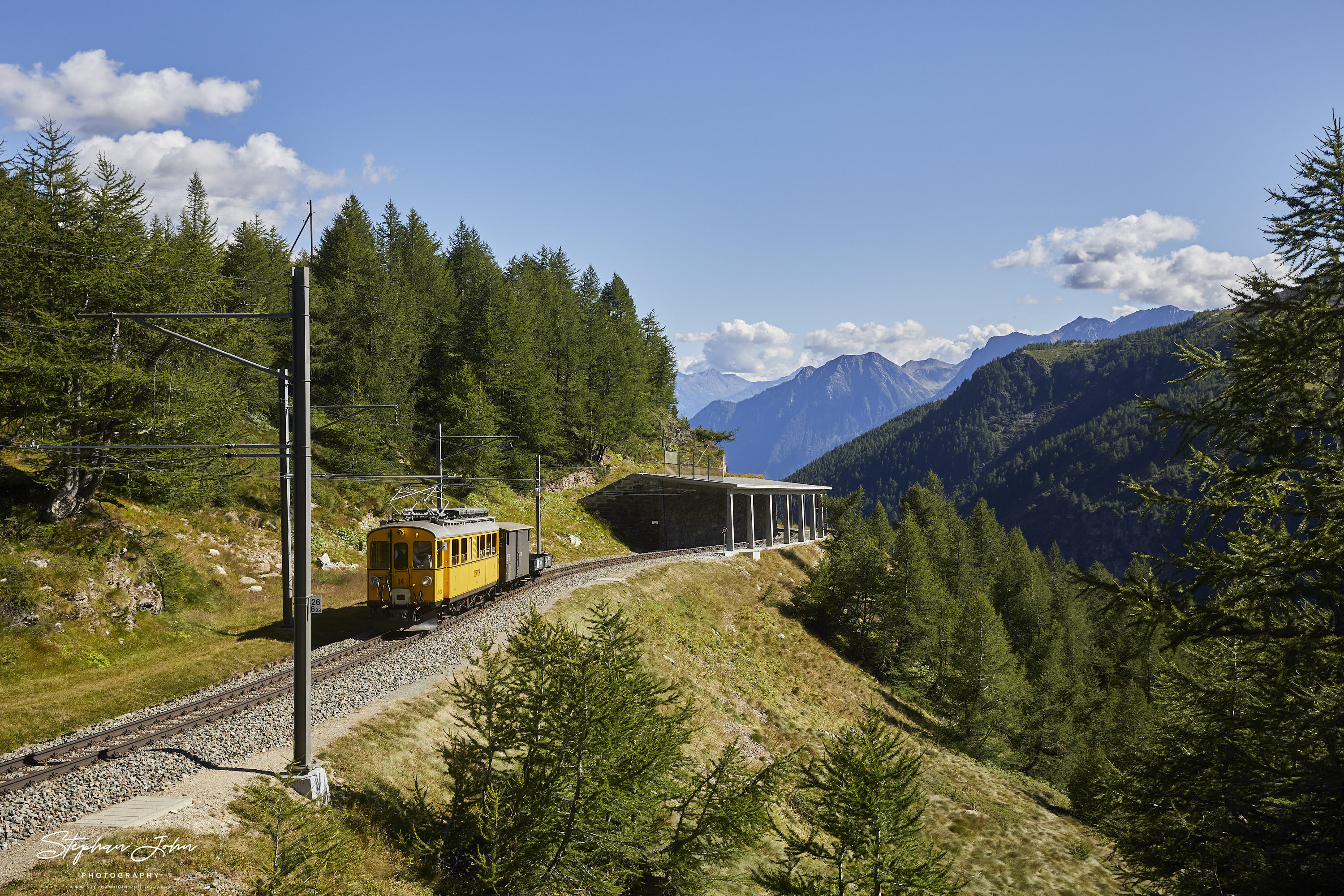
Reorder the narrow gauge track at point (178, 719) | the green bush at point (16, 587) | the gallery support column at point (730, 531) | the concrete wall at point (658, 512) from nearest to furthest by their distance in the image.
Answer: the narrow gauge track at point (178, 719), the green bush at point (16, 587), the gallery support column at point (730, 531), the concrete wall at point (658, 512)

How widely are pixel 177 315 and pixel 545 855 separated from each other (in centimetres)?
867

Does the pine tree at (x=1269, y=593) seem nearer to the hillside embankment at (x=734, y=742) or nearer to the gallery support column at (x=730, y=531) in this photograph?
the hillside embankment at (x=734, y=742)

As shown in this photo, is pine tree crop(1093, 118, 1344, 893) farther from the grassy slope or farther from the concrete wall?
the concrete wall

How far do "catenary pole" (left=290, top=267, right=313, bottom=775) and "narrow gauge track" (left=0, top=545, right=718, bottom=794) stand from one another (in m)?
2.86

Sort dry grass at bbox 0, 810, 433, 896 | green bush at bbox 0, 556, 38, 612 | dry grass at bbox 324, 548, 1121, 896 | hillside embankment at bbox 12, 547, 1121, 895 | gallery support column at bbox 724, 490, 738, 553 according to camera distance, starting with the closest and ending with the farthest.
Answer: dry grass at bbox 0, 810, 433, 896 → hillside embankment at bbox 12, 547, 1121, 895 → dry grass at bbox 324, 548, 1121, 896 → green bush at bbox 0, 556, 38, 612 → gallery support column at bbox 724, 490, 738, 553

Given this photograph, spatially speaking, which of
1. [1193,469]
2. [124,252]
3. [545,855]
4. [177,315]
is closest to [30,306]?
[124,252]

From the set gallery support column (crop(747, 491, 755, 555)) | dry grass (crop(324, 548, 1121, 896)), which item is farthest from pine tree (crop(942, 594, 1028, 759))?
gallery support column (crop(747, 491, 755, 555))

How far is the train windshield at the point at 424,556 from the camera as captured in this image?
70.7 feet

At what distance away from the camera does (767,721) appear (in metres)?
24.8

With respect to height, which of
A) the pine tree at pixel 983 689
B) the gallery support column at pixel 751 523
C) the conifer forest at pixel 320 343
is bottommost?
the pine tree at pixel 983 689

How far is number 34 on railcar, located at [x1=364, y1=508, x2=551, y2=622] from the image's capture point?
2158cm

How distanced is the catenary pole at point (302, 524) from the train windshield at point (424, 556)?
11.3 m

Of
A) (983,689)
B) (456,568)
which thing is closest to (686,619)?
(456,568)

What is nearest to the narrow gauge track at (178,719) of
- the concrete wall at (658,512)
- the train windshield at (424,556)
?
the train windshield at (424,556)
